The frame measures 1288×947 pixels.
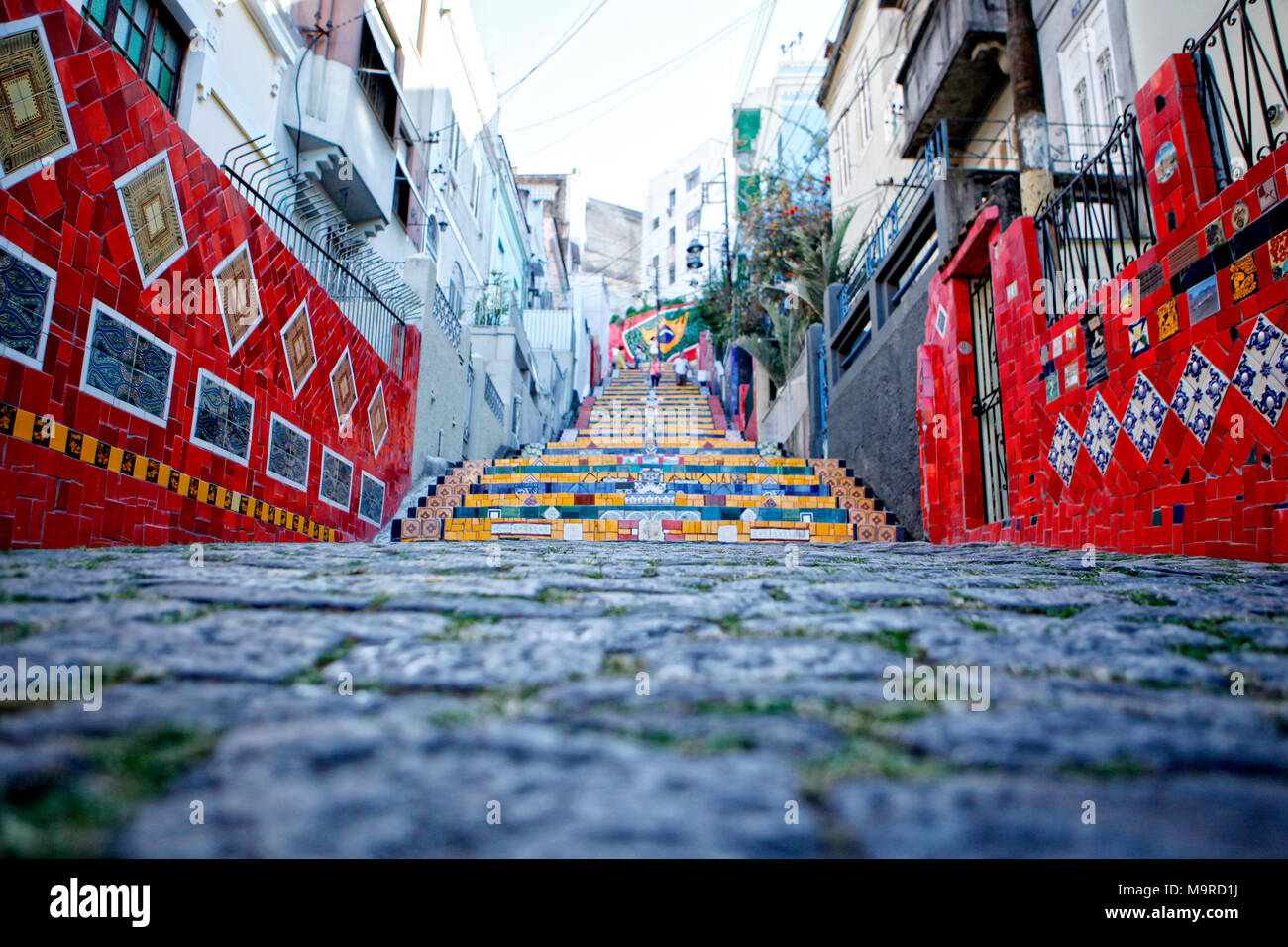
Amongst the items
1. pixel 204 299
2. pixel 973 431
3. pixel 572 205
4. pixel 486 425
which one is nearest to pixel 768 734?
pixel 204 299

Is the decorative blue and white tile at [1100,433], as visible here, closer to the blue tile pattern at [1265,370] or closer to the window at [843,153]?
the blue tile pattern at [1265,370]

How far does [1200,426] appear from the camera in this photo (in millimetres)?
3656

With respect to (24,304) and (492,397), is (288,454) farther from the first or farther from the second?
(492,397)

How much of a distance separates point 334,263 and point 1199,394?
651 centimetres

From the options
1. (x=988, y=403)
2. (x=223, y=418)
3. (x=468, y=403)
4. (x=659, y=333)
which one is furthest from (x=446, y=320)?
(x=659, y=333)

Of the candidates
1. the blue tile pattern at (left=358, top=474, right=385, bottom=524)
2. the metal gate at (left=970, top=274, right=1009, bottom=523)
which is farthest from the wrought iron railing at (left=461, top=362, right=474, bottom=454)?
the metal gate at (left=970, top=274, right=1009, bottom=523)

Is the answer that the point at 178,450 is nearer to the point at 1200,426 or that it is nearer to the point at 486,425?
the point at 1200,426

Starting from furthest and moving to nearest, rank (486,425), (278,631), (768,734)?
(486,425) < (278,631) < (768,734)

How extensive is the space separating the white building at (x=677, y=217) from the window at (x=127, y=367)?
43494 millimetres

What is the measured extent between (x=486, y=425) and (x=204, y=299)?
777 centimetres

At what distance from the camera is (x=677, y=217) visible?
50656mm

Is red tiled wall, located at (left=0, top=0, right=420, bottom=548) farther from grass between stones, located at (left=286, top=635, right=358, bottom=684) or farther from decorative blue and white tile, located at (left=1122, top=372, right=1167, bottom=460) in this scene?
decorative blue and white tile, located at (left=1122, top=372, right=1167, bottom=460)

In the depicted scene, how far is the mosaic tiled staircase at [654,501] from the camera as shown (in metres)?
7.36

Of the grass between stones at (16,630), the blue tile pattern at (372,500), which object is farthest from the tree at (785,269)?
the grass between stones at (16,630)
